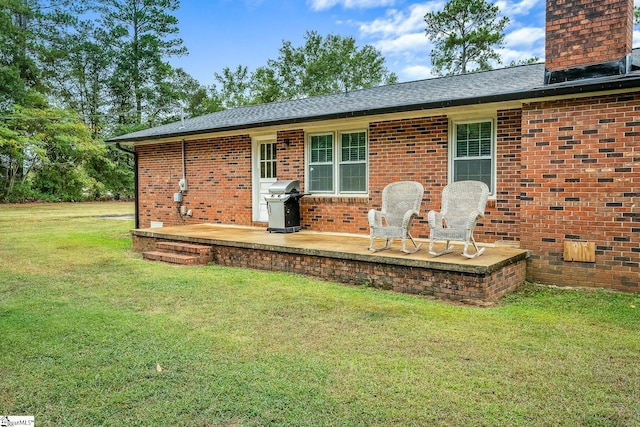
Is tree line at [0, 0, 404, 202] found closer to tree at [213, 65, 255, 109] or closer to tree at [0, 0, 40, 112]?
tree at [0, 0, 40, 112]

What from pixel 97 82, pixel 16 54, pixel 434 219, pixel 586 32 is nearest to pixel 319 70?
pixel 97 82

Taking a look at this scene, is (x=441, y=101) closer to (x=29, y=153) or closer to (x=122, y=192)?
(x=29, y=153)

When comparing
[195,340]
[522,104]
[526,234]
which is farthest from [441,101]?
[195,340]

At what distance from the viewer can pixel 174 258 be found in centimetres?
767

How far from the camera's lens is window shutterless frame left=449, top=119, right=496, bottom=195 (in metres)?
6.89

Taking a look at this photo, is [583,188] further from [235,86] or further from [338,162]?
[235,86]

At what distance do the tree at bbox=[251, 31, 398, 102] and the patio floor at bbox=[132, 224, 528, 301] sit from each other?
28.2 m

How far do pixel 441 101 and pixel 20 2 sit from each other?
28.7 m

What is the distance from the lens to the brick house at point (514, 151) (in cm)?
547

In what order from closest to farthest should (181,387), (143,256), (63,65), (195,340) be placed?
(181,387)
(195,340)
(143,256)
(63,65)

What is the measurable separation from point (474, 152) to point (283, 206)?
3559 millimetres

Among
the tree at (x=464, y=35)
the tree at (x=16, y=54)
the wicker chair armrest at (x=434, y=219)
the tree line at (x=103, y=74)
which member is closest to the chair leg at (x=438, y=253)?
the wicker chair armrest at (x=434, y=219)

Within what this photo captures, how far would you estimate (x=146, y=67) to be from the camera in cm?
3112

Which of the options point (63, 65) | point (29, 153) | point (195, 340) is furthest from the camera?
point (63, 65)
